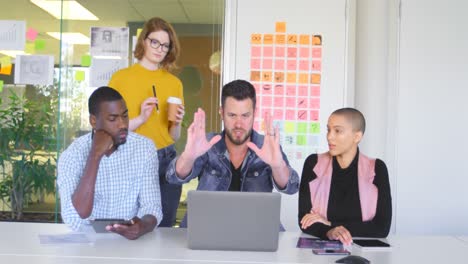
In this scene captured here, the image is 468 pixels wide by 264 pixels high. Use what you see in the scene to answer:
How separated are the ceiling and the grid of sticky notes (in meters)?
0.45

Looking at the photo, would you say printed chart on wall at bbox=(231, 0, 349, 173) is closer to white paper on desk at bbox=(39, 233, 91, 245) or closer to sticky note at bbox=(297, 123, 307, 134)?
sticky note at bbox=(297, 123, 307, 134)

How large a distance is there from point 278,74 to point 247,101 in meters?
1.77

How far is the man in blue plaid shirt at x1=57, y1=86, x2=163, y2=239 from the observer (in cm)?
273

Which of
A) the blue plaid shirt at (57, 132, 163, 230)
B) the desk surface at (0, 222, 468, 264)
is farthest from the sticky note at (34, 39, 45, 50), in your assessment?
the desk surface at (0, 222, 468, 264)

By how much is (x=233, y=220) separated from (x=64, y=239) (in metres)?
0.69

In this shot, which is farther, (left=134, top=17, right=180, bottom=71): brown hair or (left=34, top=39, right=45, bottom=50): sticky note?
(left=34, top=39, right=45, bottom=50): sticky note

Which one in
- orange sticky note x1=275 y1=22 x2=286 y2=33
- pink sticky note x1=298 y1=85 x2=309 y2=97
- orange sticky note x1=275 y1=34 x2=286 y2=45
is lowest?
pink sticky note x1=298 y1=85 x2=309 y2=97

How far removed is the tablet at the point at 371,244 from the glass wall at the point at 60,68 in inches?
92.2

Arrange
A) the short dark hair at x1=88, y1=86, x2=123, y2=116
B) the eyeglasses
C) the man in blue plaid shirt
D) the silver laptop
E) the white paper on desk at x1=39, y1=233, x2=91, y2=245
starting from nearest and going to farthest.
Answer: the silver laptop → the white paper on desk at x1=39, y1=233, x2=91, y2=245 → the man in blue plaid shirt → the short dark hair at x1=88, y1=86, x2=123, y2=116 → the eyeglasses

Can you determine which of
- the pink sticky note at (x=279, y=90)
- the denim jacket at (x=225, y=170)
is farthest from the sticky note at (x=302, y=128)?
the denim jacket at (x=225, y=170)

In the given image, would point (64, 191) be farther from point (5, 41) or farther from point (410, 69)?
point (410, 69)

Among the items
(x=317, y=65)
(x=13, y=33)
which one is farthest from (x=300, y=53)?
(x=13, y=33)

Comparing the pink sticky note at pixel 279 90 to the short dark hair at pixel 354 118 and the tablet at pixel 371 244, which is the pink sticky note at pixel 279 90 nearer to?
the short dark hair at pixel 354 118

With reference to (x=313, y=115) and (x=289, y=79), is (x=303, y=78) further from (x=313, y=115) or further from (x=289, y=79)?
(x=313, y=115)
